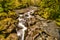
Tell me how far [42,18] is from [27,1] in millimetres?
2868

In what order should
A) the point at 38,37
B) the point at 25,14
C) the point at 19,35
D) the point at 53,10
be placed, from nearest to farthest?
the point at 38,37, the point at 19,35, the point at 53,10, the point at 25,14

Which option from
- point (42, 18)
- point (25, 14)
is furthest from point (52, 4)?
point (25, 14)

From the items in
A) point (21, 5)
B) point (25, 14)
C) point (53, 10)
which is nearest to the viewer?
point (53, 10)

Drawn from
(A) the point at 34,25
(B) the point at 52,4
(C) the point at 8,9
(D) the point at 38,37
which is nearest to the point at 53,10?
(B) the point at 52,4

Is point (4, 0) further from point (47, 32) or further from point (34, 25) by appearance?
point (47, 32)

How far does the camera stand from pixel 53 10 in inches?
313

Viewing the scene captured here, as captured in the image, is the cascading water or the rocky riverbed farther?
the cascading water

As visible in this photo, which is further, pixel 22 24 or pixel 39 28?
pixel 22 24

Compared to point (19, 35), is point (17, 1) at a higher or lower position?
higher

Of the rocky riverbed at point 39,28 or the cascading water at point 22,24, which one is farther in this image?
the cascading water at point 22,24

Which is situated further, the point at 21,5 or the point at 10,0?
the point at 21,5

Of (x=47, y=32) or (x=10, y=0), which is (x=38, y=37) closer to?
(x=47, y=32)

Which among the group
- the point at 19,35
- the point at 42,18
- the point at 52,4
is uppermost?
the point at 52,4

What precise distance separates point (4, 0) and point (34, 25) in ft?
7.93
